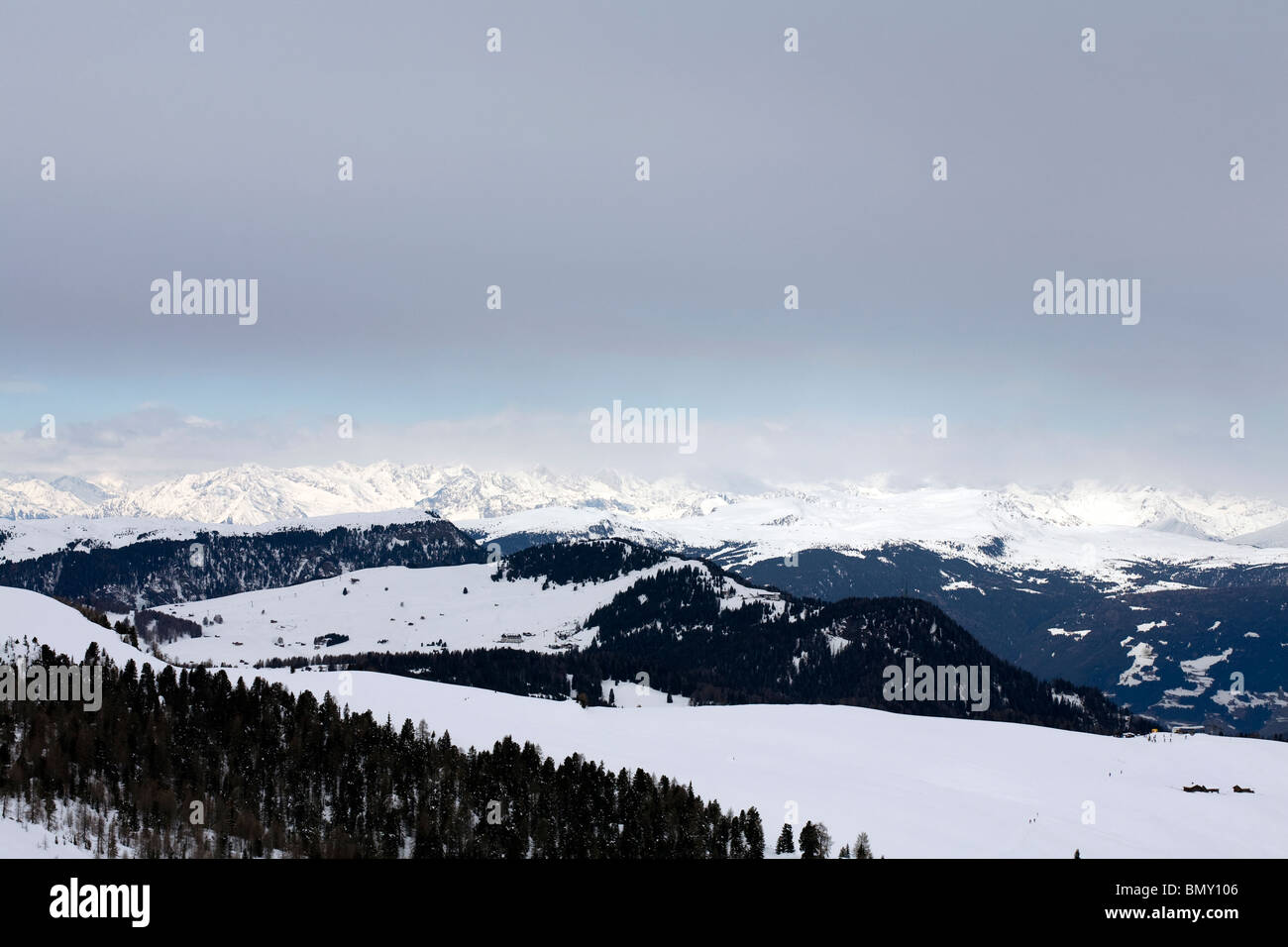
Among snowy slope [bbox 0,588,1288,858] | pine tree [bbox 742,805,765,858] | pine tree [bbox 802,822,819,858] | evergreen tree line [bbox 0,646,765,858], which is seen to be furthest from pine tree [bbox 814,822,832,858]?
evergreen tree line [bbox 0,646,765,858]

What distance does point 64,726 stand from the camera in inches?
4875

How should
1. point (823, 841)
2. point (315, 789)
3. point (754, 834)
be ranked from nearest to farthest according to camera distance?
point (823, 841) < point (754, 834) < point (315, 789)

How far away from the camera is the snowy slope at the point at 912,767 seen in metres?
106

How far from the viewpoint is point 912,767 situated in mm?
137375

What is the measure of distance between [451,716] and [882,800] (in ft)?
242

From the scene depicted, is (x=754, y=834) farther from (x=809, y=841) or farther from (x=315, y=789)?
(x=315, y=789)

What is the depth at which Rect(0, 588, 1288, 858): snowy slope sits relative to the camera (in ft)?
347

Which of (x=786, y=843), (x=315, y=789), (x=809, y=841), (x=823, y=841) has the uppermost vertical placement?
(x=809, y=841)

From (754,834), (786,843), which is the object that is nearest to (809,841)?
(786,843)
